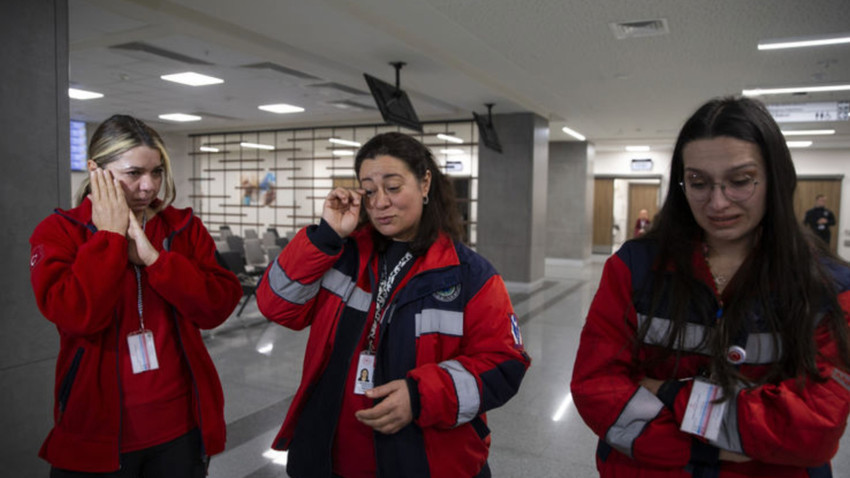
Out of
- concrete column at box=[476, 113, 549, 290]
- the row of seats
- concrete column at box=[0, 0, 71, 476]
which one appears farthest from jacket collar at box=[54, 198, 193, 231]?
concrete column at box=[476, 113, 549, 290]

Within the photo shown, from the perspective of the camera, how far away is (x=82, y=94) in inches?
354

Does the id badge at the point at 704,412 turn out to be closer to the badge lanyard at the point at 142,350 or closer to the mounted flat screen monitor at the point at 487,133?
the badge lanyard at the point at 142,350

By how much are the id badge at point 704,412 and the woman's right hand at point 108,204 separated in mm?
1433

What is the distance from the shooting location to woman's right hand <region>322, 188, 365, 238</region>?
1.47 meters

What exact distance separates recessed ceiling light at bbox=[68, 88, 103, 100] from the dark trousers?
29.3ft

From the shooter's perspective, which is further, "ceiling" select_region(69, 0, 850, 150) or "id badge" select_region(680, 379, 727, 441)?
"ceiling" select_region(69, 0, 850, 150)

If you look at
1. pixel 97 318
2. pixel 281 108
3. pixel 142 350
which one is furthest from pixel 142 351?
pixel 281 108

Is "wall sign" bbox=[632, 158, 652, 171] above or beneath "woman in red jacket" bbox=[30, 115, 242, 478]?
above

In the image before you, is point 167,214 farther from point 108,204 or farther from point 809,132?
point 809,132

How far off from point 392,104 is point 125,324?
5331mm

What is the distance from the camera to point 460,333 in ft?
4.64

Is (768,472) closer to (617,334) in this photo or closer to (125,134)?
(617,334)

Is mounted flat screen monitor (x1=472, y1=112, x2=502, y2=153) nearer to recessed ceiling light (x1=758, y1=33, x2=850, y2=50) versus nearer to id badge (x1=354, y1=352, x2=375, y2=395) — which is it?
recessed ceiling light (x1=758, y1=33, x2=850, y2=50)

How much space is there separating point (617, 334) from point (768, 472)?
15.6 inches
